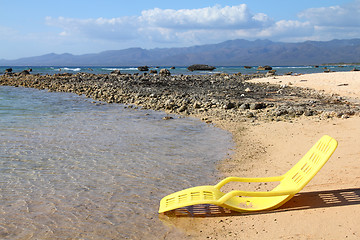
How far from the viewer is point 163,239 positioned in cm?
395

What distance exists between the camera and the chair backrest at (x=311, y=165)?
4531 millimetres

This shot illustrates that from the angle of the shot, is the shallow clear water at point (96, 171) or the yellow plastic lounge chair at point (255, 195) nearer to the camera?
the shallow clear water at point (96, 171)

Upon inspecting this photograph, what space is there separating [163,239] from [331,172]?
3.51 m

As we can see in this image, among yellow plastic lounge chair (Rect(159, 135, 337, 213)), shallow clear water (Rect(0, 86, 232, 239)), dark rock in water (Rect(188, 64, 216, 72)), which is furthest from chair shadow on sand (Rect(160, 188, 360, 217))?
dark rock in water (Rect(188, 64, 216, 72))

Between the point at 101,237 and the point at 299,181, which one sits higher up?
the point at 299,181

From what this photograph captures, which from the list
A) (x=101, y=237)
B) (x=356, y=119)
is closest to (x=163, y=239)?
(x=101, y=237)

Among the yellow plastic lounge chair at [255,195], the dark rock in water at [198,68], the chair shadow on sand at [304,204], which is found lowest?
the chair shadow on sand at [304,204]

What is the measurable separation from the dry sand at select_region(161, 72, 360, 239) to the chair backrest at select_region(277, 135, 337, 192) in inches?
10.8

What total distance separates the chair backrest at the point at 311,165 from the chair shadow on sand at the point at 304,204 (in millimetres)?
269

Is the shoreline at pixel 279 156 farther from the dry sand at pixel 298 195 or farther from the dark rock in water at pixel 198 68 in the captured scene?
the dark rock in water at pixel 198 68

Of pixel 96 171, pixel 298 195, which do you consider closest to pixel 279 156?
pixel 298 195

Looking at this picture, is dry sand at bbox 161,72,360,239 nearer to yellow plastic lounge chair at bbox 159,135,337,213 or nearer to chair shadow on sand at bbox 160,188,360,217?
chair shadow on sand at bbox 160,188,360,217

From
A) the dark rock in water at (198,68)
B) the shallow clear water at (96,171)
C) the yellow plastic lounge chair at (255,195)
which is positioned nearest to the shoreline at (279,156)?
the yellow plastic lounge chair at (255,195)

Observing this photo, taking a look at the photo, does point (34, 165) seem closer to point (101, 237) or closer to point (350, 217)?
point (101, 237)
